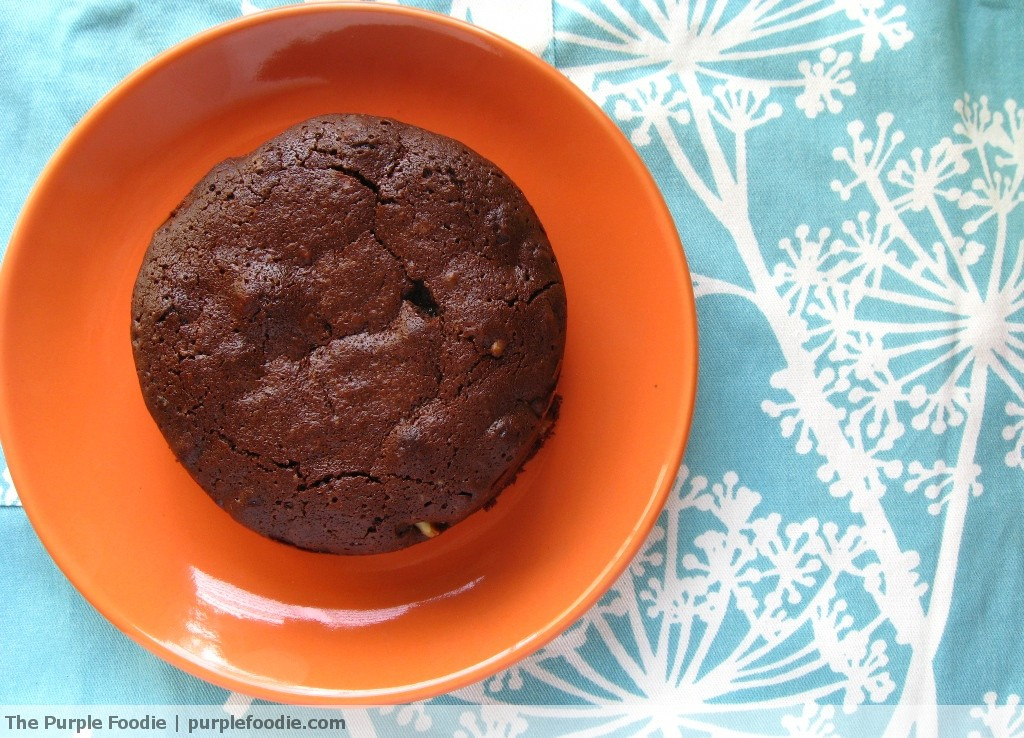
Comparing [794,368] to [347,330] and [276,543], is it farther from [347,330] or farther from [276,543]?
[276,543]

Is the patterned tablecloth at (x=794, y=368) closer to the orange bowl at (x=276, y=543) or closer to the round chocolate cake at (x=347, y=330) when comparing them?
the orange bowl at (x=276, y=543)

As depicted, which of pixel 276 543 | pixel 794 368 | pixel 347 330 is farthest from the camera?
pixel 794 368

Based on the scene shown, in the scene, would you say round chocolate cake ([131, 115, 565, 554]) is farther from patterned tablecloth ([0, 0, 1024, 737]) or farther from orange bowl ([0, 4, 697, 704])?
patterned tablecloth ([0, 0, 1024, 737])

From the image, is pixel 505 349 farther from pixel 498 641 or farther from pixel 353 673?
pixel 353 673

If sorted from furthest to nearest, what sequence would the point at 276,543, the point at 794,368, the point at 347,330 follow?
→ the point at 794,368 → the point at 276,543 → the point at 347,330

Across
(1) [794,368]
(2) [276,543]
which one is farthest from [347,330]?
(1) [794,368]

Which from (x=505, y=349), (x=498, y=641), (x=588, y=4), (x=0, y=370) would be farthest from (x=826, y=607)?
(x=0, y=370)
